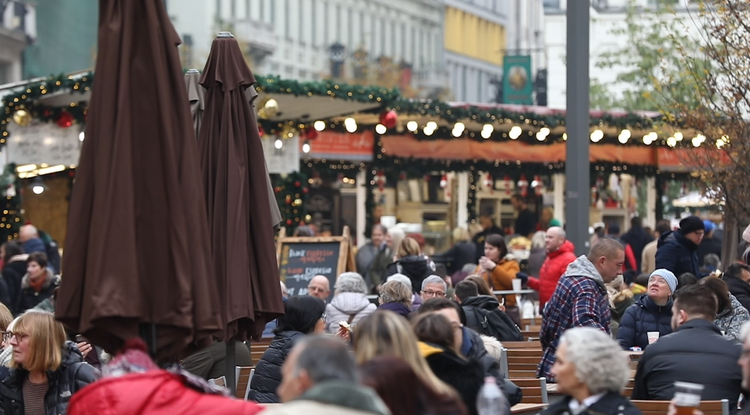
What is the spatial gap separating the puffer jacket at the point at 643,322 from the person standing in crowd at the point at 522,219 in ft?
51.3

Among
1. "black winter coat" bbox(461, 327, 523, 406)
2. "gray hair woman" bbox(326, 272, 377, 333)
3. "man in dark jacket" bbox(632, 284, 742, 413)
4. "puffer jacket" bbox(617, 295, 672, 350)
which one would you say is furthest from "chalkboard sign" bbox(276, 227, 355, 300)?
"black winter coat" bbox(461, 327, 523, 406)

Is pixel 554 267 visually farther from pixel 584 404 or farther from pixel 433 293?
pixel 584 404

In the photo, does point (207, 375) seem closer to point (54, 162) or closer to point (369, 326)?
point (369, 326)

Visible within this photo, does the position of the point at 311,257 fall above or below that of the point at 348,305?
above

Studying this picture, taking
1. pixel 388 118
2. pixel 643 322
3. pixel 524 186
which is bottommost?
pixel 643 322

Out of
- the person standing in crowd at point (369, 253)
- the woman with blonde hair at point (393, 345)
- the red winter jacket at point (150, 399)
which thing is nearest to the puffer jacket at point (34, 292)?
the person standing in crowd at point (369, 253)

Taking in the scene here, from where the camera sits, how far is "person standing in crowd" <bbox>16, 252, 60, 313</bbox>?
14.2 metres

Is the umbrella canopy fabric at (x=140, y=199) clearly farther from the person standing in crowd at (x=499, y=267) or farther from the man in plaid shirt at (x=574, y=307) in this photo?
the person standing in crowd at (x=499, y=267)

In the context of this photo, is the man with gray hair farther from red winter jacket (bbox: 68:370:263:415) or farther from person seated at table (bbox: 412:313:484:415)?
person seated at table (bbox: 412:313:484:415)

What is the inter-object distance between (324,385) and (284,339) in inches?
168

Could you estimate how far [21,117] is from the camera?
678 inches

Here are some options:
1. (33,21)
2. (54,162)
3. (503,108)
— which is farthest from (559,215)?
(33,21)

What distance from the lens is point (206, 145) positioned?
841 cm

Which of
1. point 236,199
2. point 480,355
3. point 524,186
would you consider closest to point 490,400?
→ point 480,355
